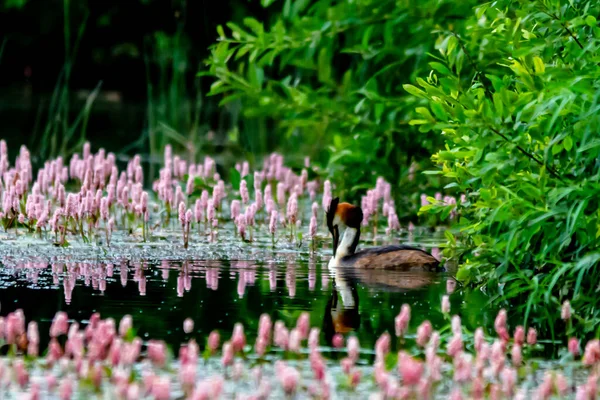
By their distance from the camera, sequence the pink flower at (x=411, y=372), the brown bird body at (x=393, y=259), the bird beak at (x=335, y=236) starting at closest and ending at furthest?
the pink flower at (x=411, y=372)
the brown bird body at (x=393, y=259)
the bird beak at (x=335, y=236)

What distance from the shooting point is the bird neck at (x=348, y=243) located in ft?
39.0

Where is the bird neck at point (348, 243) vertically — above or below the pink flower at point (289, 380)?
above

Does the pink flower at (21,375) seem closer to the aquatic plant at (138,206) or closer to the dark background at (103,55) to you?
the aquatic plant at (138,206)

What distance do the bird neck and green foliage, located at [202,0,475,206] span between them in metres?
2.03

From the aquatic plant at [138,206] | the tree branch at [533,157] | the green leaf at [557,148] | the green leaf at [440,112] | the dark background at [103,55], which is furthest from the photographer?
the dark background at [103,55]

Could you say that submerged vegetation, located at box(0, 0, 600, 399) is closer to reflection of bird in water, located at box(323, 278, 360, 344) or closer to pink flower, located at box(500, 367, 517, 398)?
pink flower, located at box(500, 367, 517, 398)

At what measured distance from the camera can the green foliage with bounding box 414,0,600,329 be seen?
8266mm

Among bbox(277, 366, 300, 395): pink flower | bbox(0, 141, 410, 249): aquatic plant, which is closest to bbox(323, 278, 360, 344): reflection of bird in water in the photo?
bbox(277, 366, 300, 395): pink flower

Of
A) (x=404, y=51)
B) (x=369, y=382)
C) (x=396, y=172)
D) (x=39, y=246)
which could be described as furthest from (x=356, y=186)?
(x=369, y=382)

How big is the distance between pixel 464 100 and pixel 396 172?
667 cm

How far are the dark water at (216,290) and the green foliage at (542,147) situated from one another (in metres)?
0.53

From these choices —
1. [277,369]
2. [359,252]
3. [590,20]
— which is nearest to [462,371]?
[277,369]

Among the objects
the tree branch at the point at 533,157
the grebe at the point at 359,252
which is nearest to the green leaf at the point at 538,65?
the tree branch at the point at 533,157

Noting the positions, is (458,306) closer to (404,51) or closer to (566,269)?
(566,269)
